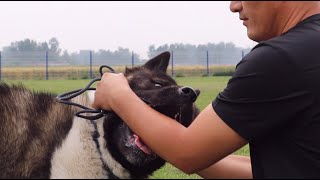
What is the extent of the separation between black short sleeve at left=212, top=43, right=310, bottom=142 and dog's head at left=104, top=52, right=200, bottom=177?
0.33 m

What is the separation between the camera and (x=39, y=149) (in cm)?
202

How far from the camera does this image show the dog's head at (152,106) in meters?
1.85

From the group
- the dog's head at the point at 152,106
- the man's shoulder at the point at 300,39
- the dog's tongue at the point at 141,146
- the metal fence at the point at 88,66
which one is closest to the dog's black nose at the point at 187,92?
the dog's head at the point at 152,106

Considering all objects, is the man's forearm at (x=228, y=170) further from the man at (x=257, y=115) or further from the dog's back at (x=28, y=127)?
the dog's back at (x=28, y=127)

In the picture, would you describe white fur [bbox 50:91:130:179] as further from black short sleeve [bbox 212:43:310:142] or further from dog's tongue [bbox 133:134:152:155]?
black short sleeve [bbox 212:43:310:142]

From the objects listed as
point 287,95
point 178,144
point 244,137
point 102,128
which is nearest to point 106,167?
point 102,128

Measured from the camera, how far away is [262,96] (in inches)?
59.4

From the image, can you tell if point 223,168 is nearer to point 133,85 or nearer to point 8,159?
point 133,85

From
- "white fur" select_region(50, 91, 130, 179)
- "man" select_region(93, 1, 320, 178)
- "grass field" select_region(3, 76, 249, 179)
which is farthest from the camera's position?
"grass field" select_region(3, 76, 249, 179)

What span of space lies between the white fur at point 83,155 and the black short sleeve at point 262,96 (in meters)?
0.48

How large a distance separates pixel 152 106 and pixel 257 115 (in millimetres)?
425

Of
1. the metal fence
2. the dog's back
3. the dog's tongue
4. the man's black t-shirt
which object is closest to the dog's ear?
the dog's back

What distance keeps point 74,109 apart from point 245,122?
87 centimetres

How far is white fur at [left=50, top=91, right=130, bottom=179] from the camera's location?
1.63 m
